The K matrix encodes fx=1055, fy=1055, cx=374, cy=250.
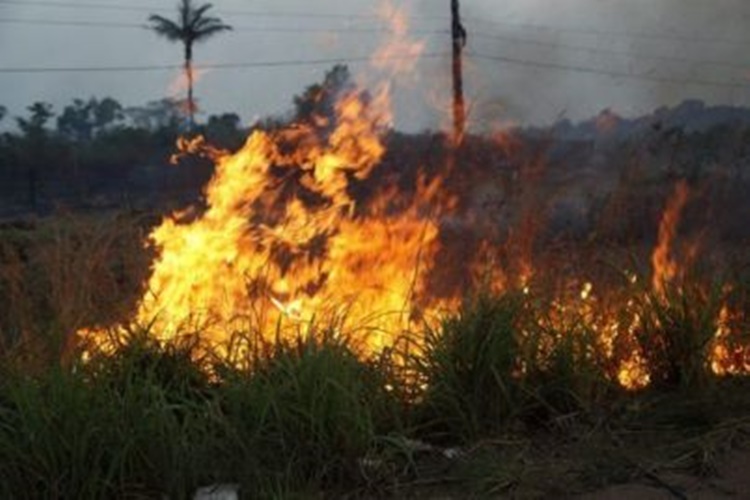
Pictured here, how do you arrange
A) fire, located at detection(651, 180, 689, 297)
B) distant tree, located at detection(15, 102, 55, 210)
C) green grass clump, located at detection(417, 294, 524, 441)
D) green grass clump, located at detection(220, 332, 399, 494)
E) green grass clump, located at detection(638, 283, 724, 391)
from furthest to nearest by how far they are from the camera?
distant tree, located at detection(15, 102, 55, 210) < fire, located at detection(651, 180, 689, 297) < green grass clump, located at detection(638, 283, 724, 391) < green grass clump, located at detection(417, 294, 524, 441) < green grass clump, located at detection(220, 332, 399, 494)

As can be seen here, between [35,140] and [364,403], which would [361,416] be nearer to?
[364,403]

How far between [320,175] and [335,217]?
0.92 feet

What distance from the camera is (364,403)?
4.45m

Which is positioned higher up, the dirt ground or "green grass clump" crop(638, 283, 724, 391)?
"green grass clump" crop(638, 283, 724, 391)

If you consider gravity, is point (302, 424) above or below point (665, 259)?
below

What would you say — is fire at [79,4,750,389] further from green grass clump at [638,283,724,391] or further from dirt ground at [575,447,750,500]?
dirt ground at [575,447,750,500]

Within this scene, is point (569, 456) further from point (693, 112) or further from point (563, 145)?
point (693, 112)

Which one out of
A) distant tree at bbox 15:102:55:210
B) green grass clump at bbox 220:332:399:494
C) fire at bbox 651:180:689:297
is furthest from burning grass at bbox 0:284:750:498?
distant tree at bbox 15:102:55:210

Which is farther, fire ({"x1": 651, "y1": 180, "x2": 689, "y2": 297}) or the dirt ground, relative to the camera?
fire ({"x1": 651, "y1": 180, "x2": 689, "y2": 297})

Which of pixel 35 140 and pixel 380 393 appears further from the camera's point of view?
pixel 35 140

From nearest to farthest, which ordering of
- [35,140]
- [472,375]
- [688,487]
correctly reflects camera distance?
[688,487], [472,375], [35,140]

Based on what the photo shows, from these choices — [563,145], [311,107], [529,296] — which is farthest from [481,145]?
[529,296]

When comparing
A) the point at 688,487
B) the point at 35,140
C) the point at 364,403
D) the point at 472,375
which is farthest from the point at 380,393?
the point at 35,140

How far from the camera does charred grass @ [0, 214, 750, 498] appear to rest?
4023 millimetres
